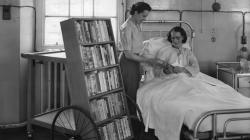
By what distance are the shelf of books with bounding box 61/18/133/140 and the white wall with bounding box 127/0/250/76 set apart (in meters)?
1.77

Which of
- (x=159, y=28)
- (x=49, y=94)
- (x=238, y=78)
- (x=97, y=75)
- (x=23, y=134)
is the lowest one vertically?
(x=23, y=134)

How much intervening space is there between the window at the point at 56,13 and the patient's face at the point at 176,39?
1.15 metres

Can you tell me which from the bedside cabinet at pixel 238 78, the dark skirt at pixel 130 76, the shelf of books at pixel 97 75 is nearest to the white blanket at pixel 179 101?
the dark skirt at pixel 130 76

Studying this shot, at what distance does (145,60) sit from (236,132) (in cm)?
133

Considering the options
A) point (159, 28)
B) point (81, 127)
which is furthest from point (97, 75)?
point (159, 28)

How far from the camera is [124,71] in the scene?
383 centimetres

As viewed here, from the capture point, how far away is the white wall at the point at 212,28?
5082 millimetres

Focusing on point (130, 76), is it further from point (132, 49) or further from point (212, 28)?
point (212, 28)

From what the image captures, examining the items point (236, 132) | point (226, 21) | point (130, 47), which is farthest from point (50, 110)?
point (226, 21)

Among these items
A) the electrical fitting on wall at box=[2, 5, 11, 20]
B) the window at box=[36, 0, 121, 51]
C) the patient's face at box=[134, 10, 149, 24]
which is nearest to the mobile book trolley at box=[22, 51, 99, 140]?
the window at box=[36, 0, 121, 51]

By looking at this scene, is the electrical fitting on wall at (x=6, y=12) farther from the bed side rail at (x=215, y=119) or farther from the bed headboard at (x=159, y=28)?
the bed side rail at (x=215, y=119)

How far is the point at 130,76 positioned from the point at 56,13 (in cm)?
159

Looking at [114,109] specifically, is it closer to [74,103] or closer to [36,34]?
[74,103]

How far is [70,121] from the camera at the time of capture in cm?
387
